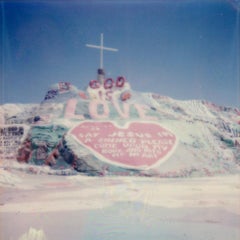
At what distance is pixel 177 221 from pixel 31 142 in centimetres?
248

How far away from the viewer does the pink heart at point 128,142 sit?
397 centimetres

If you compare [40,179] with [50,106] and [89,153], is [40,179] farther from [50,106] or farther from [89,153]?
[50,106]

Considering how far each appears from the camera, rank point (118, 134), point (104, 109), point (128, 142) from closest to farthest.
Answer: point (128, 142), point (118, 134), point (104, 109)

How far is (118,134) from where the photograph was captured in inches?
166

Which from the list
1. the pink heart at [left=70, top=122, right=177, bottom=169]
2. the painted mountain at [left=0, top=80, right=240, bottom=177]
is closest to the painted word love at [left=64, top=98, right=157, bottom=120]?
the painted mountain at [left=0, top=80, right=240, bottom=177]

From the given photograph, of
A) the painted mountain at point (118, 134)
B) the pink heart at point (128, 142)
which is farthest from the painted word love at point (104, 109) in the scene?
the pink heart at point (128, 142)

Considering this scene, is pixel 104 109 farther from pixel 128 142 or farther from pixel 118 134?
pixel 128 142

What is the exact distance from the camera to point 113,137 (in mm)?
4184

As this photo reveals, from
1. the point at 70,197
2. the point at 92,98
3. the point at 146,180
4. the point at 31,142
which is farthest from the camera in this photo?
the point at 92,98

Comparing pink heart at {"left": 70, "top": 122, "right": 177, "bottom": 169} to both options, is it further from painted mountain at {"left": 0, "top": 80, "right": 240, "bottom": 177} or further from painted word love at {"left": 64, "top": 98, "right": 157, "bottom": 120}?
painted word love at {"left": 64, "top": 98, "right": 157, "bottom": 120}

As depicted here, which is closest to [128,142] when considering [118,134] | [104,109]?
[118,134]

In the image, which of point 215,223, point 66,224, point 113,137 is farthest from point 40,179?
point 215,223

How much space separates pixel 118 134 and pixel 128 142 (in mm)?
185

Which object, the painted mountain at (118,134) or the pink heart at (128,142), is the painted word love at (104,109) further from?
the pink heart at (128,142)
